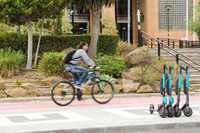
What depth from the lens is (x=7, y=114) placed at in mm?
9930

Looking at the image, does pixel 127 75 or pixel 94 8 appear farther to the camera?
pixel 94 8

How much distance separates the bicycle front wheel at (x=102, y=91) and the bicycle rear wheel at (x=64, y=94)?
25.7 inches

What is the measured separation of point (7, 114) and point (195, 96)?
8.06m

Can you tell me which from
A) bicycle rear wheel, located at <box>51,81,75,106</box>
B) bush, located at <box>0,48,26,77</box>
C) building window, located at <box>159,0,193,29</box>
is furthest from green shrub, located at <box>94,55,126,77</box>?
building window, located at <box>159,0,193,29</box>

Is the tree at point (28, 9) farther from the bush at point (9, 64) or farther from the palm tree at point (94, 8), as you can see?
the palm tree at point (94, 8)

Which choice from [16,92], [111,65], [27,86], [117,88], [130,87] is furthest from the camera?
[111,65]

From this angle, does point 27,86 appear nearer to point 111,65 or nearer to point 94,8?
point 111,65

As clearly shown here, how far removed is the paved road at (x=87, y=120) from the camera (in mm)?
7680

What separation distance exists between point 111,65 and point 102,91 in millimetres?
5185

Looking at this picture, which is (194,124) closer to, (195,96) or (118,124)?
(118,124)

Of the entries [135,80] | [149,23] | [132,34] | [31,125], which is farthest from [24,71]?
[132,34]

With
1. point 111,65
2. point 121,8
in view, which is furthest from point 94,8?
point 121,8

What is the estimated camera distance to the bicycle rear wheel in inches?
436

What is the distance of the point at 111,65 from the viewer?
16.6 meters
